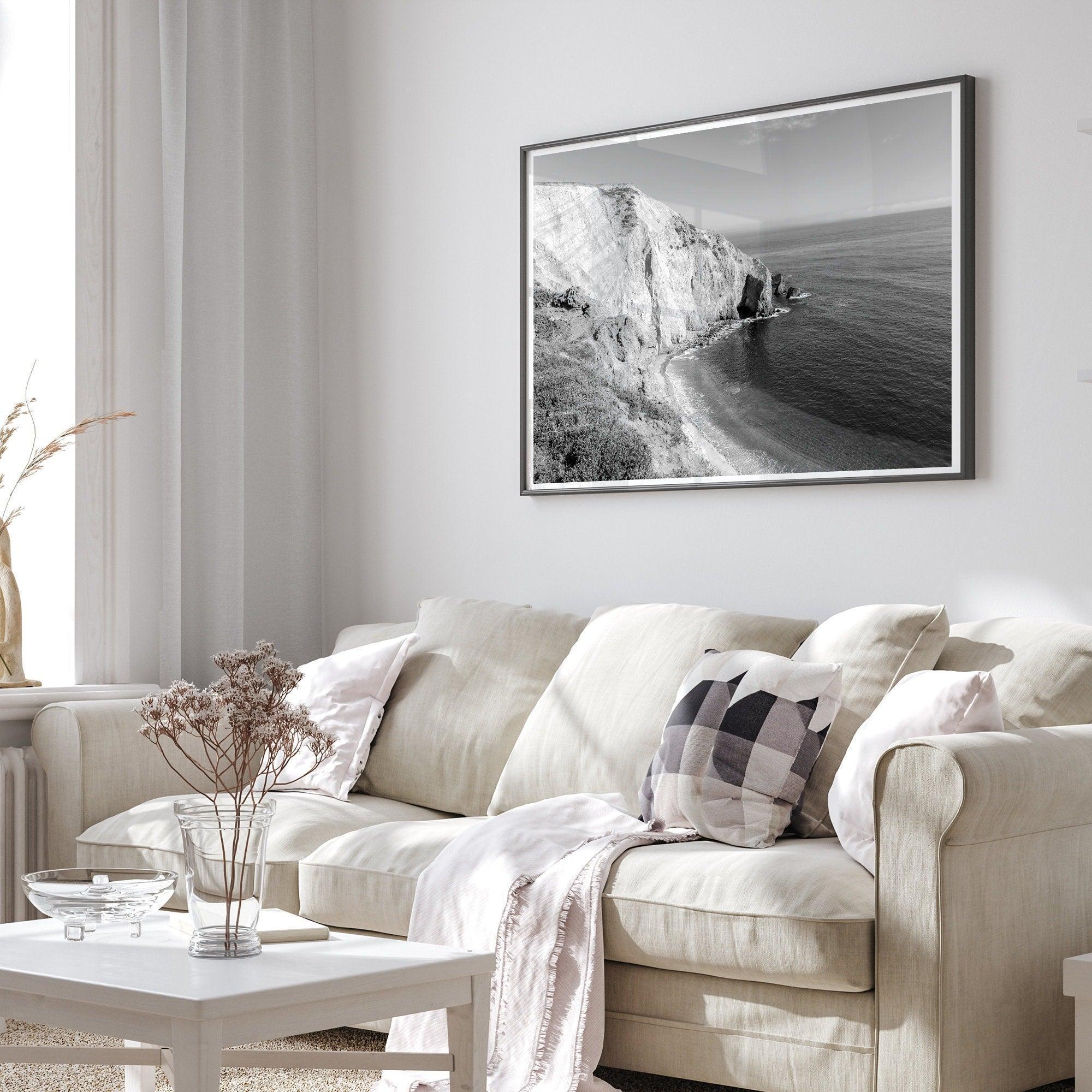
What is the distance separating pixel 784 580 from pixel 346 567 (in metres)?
1.46

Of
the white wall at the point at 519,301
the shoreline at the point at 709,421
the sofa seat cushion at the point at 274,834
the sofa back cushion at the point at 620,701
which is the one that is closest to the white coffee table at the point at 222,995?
the sofa seat cushion at the point at 274,834

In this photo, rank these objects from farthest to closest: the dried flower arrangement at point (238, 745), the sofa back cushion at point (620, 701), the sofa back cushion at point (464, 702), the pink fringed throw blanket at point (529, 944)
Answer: the sofa back cushion at point (464, 702) < the sofa back cushion at point (620, 701) < the pink fringed throw blanket at point (529, 944) < the dried flower arrangement at point (238, 745)

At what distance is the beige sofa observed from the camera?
239 centimetres

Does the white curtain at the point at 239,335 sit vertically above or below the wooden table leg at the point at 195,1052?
above

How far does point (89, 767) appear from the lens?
352cm

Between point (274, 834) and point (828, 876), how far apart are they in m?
1.21

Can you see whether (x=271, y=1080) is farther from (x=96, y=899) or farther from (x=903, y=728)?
(x=903, y=728)

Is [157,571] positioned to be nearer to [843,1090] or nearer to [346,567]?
[346,567]

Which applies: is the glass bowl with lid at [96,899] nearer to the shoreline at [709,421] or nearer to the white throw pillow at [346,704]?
the white throw pillow at [346,704]

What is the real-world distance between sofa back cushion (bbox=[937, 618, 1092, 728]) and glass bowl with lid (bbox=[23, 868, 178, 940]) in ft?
5.16

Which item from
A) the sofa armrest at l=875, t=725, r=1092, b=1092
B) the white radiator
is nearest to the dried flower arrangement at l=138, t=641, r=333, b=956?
the sofa armrest at l=875, t=725, r=1092, b=1092

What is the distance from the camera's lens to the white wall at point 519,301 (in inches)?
133

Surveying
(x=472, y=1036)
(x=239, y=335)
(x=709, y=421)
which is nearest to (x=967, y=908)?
(x=472, y=1036)

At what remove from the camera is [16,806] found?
12.0 ft
